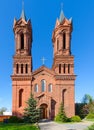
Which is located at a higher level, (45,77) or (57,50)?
(57,50)

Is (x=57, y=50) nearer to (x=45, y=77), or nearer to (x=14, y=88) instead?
(x=45, y=77)

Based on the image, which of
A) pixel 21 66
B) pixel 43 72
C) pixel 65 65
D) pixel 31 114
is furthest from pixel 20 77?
pixel 31 114

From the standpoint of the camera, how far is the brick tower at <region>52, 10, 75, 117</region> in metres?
50.2

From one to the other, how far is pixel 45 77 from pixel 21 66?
5213 mm

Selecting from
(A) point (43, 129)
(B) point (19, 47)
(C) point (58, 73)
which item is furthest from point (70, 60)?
(A) point (43, 129)

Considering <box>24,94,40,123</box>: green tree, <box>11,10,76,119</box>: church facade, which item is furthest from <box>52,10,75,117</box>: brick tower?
<box>24,94,40,123</box>: green tree

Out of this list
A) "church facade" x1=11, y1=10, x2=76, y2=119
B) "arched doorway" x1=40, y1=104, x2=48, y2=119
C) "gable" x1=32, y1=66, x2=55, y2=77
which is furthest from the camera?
"gable" x1=32, y1=66, x2=55, y2=77

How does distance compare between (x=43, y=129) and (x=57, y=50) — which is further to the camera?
(x=57, y=50)

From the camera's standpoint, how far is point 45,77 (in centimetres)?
5200

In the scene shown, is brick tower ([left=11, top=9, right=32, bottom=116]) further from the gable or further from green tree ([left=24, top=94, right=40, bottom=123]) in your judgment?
green tree ([left=24, top=94, right=40, bottom=123])

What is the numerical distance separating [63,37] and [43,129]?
26890 millimetres

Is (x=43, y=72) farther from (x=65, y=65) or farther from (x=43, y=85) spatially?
(x=65, y=65)

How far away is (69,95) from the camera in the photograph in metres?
50.3

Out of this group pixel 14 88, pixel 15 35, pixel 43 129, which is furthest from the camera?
pixel 15 35
